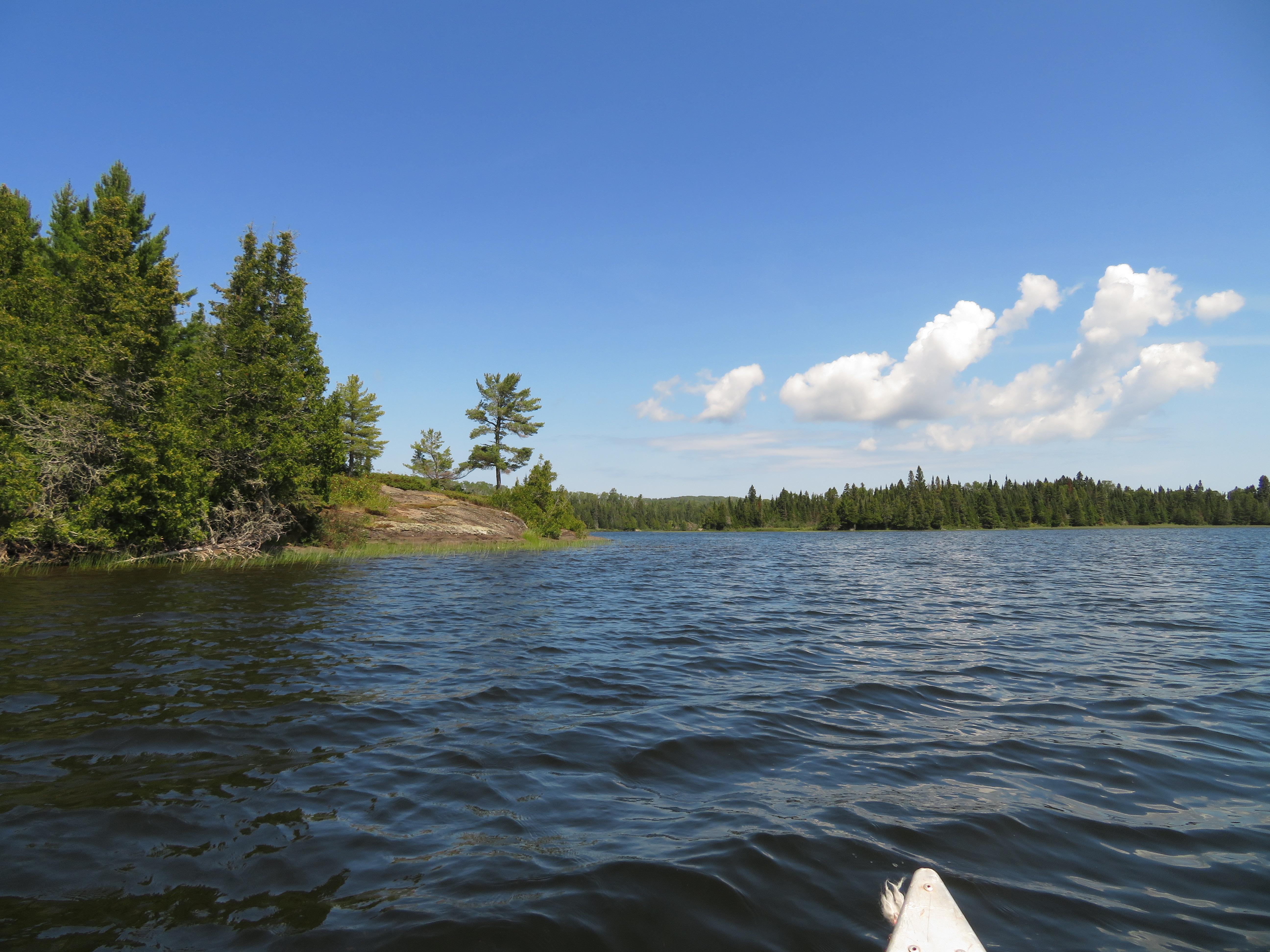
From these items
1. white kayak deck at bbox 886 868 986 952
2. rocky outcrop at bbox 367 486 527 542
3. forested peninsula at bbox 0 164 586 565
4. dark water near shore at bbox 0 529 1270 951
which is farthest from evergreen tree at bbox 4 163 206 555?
white kayak deck at bbox 886 868 986 952

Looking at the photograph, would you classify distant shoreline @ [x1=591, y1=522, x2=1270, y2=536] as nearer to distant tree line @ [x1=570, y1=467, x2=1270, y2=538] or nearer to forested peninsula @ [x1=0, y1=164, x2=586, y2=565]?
distant tree line @ [x1=570, y1=467, x2=1270, y2=538]

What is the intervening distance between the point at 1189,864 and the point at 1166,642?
11008 mm

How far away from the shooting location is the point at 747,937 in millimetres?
3658

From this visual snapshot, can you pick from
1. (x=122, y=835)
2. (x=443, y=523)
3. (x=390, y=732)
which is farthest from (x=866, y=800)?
(x=443, y=523)

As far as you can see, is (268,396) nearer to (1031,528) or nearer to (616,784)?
(616,784)

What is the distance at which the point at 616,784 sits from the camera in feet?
19.5

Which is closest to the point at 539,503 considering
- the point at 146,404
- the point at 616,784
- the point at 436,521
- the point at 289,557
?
the point at 436,521

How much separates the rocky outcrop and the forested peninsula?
2419mm

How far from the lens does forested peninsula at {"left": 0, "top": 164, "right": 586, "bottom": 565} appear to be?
77.6 feet

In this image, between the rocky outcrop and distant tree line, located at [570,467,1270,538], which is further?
distant tree line, located at [570,467,1270,538]

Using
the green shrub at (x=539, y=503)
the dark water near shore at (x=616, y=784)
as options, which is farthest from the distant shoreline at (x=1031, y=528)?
the dark water near shore at (x=616, y=784)

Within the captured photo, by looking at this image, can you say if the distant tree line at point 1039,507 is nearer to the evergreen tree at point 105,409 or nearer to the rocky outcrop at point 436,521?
the rocky outcrop at point 436,521

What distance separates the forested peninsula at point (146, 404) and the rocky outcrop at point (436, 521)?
2.42m

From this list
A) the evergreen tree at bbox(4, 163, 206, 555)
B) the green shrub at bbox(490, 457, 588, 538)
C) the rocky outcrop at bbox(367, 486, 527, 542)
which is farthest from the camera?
the green shrub at bbox(490, 457, 588, 538)
